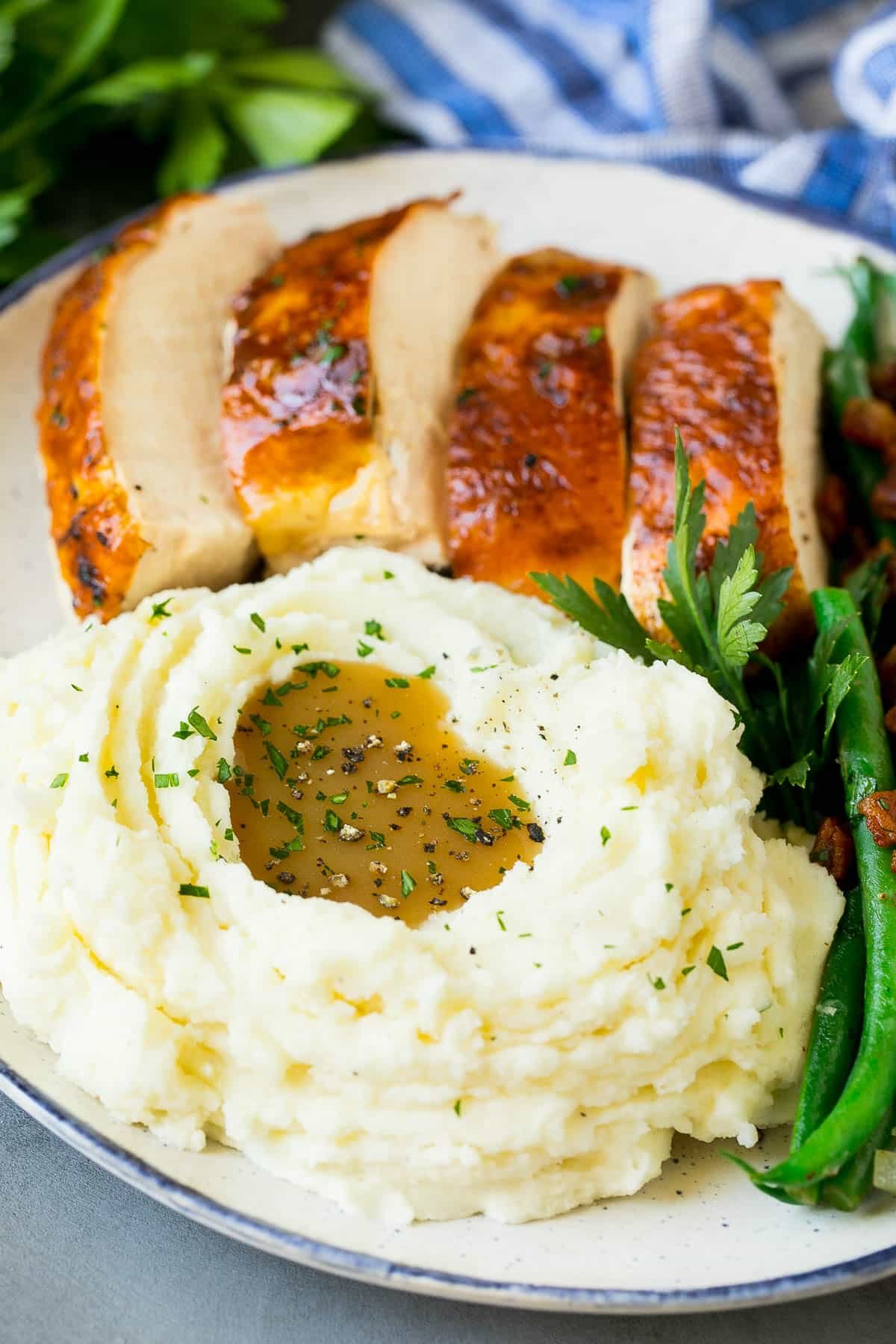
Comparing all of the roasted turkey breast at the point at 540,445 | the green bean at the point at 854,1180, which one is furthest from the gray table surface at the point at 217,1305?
the roasted turkey breast at the point at 540,445

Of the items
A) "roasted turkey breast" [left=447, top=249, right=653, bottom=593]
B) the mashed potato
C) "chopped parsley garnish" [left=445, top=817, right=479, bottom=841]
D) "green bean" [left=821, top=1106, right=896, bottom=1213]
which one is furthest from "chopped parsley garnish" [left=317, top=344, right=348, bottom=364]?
"green bean" [left=821, top=1106, right=896, bottom=1213]

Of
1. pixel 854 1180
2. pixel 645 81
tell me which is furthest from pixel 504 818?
pixel 645 81

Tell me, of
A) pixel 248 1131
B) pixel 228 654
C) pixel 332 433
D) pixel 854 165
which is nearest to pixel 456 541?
pixel 332 433

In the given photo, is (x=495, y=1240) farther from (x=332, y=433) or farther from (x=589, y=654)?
(x=332, y=433)

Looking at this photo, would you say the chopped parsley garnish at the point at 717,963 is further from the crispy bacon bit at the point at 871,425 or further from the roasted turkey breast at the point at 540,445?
the crispy bacon bit at the point at 871,425

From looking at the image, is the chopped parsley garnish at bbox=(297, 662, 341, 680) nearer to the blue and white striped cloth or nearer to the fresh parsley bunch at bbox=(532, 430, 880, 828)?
the fresh parsley bunch at bbox=(532, 430, 880, 828)
